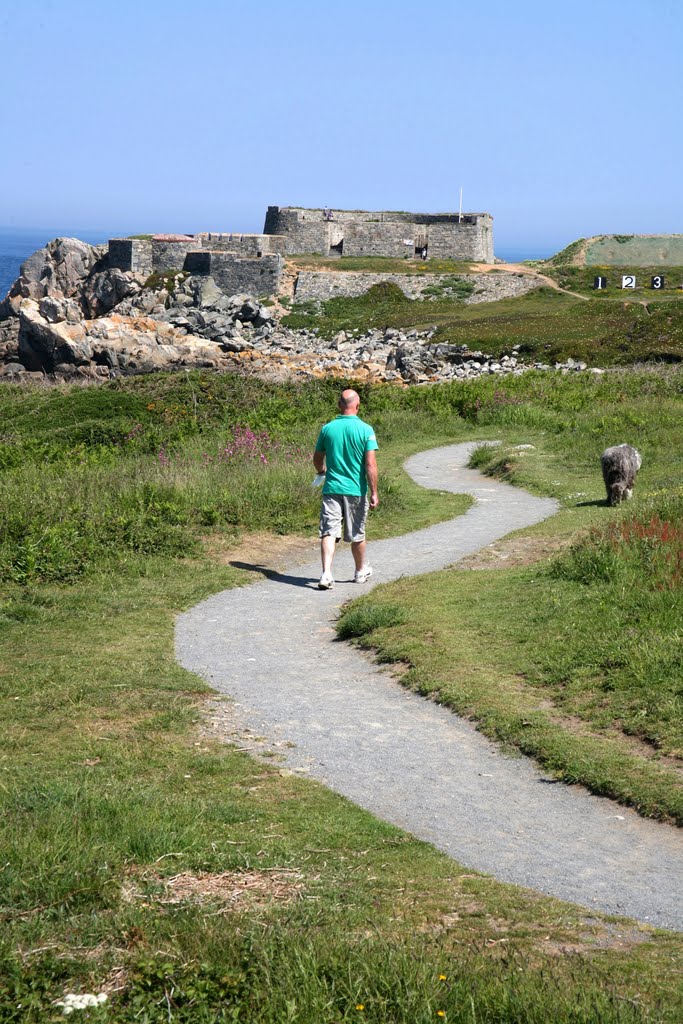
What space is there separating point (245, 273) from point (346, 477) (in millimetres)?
67289

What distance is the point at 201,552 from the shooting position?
14.1m

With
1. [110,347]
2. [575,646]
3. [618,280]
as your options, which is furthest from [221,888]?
[618,280]

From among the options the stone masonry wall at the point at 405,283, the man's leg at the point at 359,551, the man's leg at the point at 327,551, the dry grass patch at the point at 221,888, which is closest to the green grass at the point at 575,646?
the man's leg at the point at 359,551

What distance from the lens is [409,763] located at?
25.0 ft

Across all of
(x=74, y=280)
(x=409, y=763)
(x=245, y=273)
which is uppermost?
(x=245, y=273)

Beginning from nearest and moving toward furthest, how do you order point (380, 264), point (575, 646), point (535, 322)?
1. point (575, 646)
2. point (535, 322)
3. point (380, 264)

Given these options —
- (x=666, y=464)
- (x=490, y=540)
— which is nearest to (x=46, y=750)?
(x=490, y=540)

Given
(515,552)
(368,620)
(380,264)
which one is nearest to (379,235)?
(380,264)

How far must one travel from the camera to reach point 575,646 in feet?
30.6

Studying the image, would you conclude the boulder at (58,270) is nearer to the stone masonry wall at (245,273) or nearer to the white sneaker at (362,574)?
the stone masonry wall at (245,273)

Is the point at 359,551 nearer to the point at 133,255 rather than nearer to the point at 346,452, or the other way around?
the point at 346,452

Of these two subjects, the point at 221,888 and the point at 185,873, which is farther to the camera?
the point at 185,873

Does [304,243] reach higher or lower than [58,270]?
higher

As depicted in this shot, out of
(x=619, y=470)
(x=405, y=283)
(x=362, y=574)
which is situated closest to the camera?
(x=362, y=574)
